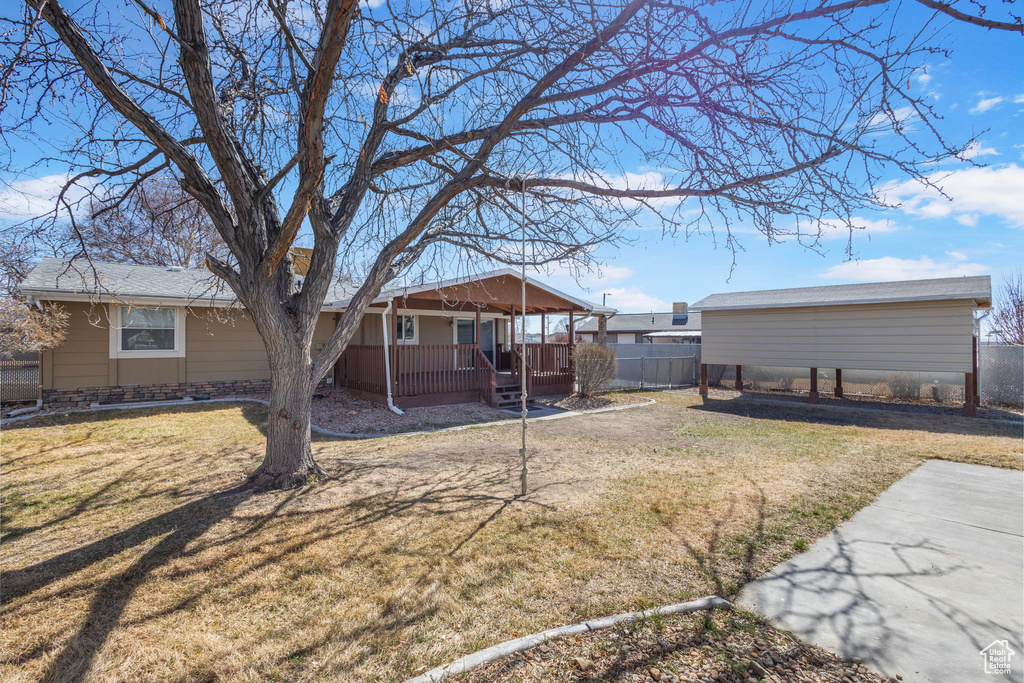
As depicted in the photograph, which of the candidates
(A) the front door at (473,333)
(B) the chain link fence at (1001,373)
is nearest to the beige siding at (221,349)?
(A) the front door at (473,333)

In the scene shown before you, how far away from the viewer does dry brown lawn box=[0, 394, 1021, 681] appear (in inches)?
97.5

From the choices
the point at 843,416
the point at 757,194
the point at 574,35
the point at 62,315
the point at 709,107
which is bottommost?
the point at 843,416

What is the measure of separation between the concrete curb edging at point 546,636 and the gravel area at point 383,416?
6.44 meters

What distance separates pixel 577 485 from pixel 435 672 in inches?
128

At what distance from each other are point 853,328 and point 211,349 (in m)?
17.2

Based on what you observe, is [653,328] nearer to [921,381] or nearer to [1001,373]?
[921,381]

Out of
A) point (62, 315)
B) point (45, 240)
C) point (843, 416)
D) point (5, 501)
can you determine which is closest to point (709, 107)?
point (45, 240)

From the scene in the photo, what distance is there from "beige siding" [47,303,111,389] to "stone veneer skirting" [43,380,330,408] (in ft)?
0.51

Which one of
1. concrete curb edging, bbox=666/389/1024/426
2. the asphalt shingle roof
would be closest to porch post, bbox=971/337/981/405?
concrete curb edging, bbox=666/389/1024/426

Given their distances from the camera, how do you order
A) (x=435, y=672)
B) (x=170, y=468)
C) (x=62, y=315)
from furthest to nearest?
(x=62, y=315) < (x=170, y=468) < (x=435, y=672)

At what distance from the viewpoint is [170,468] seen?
5.75m

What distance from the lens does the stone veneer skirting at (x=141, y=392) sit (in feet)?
31.4

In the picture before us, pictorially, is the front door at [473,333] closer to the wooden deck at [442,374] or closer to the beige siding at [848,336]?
the wooden deck at [442,374]

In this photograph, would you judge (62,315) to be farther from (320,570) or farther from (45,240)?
(320,570)
